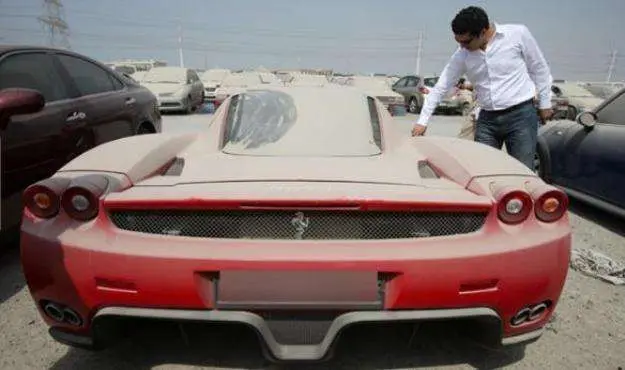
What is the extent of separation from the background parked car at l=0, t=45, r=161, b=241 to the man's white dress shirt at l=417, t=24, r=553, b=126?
304 cm

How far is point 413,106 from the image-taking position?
61.9ft

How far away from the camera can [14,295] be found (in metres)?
2.81

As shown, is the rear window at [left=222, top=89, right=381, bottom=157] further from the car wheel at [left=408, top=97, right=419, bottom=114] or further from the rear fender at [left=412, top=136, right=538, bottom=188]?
the car wheel at [left=408, top=97, right=419, bottom=114]

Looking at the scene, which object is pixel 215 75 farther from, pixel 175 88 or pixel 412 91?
pixel 412 91

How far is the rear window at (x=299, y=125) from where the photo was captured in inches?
104

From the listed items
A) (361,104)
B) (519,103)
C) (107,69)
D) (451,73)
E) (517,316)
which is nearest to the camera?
(517,316)

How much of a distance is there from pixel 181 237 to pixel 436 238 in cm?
97

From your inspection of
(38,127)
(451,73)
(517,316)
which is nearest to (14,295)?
(38,127)

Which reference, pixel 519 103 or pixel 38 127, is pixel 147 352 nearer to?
pixel 38 127

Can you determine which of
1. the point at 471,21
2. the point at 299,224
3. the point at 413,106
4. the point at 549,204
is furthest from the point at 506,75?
the point at 413,106

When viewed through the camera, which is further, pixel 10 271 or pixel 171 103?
pixel 171 103

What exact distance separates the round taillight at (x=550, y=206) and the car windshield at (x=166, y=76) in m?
14.7

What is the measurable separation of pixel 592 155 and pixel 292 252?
378 cm

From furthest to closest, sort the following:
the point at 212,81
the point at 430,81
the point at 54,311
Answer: the point at 212,81
the point at 430,81
the point at 54,311
